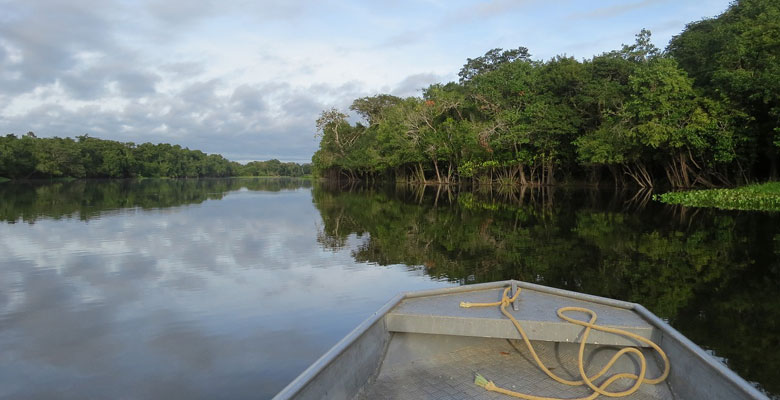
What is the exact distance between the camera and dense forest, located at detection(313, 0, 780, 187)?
24.0 metres

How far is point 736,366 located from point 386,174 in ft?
217

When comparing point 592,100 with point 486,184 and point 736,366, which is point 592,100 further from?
point 736,366

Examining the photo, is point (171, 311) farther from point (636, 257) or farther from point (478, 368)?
point (636, 257)

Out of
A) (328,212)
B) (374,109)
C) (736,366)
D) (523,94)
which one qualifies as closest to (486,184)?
(523,94)

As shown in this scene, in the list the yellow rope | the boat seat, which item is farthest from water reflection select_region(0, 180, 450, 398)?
the yellow rope

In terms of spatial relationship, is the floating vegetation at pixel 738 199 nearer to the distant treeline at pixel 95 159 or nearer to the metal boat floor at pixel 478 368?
the metal boat floor at pixel 478 368

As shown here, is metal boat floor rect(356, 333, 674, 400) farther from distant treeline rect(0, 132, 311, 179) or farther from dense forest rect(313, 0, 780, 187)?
distant treeline rect(0, 132, 311, 179)

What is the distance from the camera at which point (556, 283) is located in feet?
25.2

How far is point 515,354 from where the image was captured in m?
4.09

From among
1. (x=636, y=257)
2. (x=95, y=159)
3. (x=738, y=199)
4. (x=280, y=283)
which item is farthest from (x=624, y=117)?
(x=95, y=159)

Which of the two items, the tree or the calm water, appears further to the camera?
the tree

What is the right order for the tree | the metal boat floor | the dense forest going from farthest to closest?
1. the tree
2. the dense forest
3. the metal boat floor

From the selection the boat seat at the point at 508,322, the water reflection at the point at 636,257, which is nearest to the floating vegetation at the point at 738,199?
the water reflection at the point at 636,257

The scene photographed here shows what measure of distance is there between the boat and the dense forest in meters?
23.4
